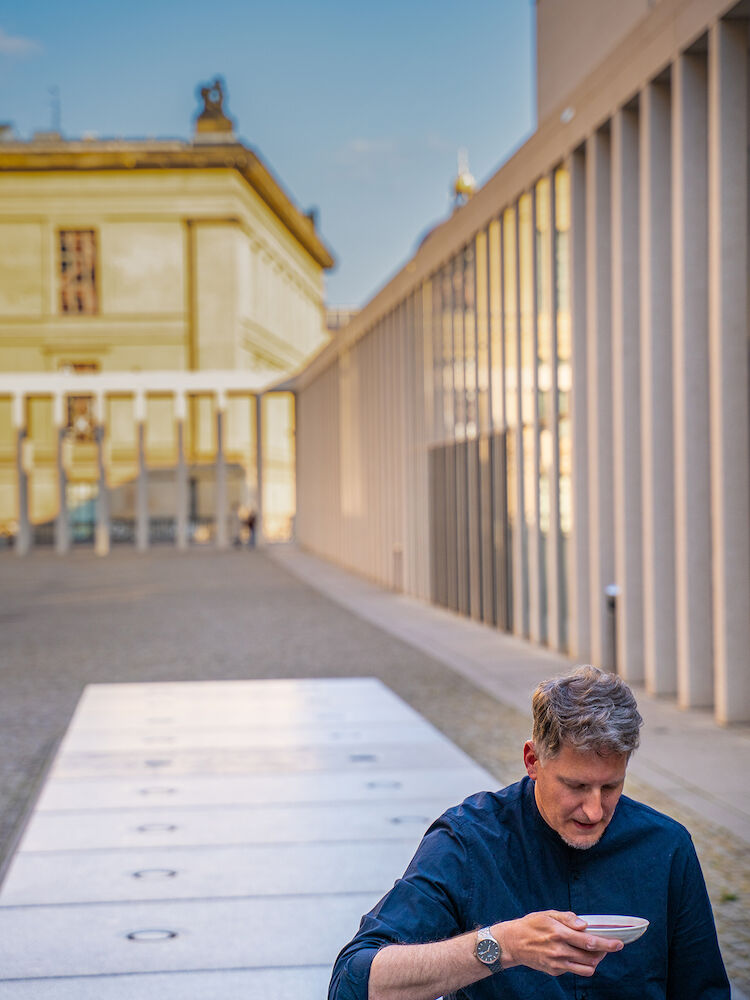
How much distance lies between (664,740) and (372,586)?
52.5 feet

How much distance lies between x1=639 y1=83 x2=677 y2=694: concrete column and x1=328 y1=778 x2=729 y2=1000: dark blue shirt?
7948 mm

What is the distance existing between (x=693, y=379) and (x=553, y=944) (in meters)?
7.95

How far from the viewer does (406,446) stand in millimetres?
21859

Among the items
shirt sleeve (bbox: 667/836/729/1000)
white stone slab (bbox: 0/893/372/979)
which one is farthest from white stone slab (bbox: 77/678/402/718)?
shirt sleeve (bbox: 667/836/729/1000)

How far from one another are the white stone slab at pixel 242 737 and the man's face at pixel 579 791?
19.6ft

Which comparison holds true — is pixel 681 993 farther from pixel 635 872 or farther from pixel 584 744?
pixel 584 744

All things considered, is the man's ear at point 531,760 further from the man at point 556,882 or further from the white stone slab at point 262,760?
the white stone slab at point 262,760

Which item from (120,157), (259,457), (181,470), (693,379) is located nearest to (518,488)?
(693,379)

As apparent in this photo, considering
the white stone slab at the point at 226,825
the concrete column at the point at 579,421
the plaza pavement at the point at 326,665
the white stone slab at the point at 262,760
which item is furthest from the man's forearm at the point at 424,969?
the concrete column at the point at 579,421

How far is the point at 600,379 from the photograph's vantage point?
11797 mm

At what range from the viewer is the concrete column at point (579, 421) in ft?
40.6

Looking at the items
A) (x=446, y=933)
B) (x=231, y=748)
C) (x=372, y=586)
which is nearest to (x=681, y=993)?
(x=446, y=933)

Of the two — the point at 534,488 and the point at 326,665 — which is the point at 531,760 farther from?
the point at 534,488

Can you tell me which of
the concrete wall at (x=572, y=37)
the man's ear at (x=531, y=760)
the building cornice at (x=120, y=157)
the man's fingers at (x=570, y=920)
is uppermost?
the building cornice at (x=120, y=157)
